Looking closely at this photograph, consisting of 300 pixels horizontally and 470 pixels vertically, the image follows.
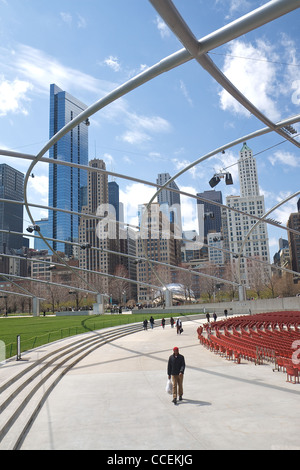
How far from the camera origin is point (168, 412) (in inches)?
355

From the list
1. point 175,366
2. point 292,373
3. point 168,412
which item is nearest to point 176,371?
point 175,366

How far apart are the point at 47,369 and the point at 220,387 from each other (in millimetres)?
7212

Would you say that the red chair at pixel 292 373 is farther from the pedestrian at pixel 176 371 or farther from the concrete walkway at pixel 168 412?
the pedestrian at pixel 176 371

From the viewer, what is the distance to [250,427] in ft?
24.9

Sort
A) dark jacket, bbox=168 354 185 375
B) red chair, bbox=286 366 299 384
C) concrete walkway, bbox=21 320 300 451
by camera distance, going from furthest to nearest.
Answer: red chair, bbox=286 366 299 384, dark jacket, bbox=168 354 185 375, concrete walkway, bbox=21 320 300 451

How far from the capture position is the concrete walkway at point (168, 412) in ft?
23.1

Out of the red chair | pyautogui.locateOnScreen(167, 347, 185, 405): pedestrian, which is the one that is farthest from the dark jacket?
the red chair

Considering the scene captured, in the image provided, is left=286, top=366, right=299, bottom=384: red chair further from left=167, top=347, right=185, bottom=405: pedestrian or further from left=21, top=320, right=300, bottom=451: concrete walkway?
left=167, top=347, right=185, bottom=405: pedestrian

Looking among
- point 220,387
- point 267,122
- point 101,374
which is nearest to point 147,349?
point 101,374

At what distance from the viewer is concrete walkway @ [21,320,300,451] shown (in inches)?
278

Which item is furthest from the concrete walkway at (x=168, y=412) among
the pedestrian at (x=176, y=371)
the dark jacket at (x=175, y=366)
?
the dark jacket at (x=175, y=366)

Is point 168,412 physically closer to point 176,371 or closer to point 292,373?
point 176,371

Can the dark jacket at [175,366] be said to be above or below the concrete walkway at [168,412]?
above

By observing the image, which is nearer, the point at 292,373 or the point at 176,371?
the point at 176,371
